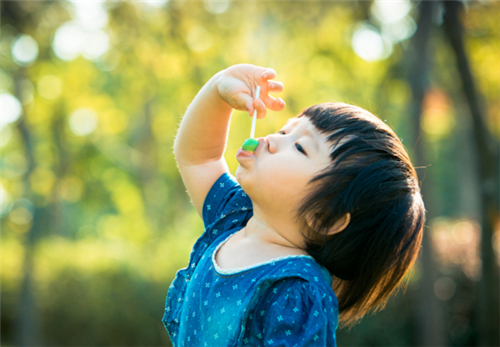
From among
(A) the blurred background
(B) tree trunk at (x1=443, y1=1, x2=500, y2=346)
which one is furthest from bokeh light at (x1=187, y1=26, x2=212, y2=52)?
(B) tree trunk at (x1=443, y1=1, x2=500, y2=346)

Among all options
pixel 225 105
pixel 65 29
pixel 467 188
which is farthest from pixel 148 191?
pixel 467 188

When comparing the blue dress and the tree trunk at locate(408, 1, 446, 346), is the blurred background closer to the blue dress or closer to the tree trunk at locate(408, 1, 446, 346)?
the tree trunk at locate(408, 1, 446, 346)

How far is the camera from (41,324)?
503 centimetres

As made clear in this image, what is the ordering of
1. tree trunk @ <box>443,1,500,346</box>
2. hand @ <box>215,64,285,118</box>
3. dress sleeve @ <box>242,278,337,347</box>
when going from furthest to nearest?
tree trunk @ <box>443,1,500,346</box>
hand @ <box>215,64,285,118</box>
dress sleeve @ <box>242,278,337,347</box>

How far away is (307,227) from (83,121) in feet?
18.7

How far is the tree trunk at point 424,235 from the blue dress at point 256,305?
10.7ft

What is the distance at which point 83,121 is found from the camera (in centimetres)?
617

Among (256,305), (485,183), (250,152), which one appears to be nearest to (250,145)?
(250,152)

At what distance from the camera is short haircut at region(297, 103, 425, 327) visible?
1.05 m

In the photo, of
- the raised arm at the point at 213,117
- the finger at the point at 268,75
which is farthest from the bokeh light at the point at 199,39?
the finger at the point at 268,75

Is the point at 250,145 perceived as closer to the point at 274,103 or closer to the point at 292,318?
the point at 274,103

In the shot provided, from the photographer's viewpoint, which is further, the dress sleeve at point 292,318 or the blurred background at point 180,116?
the blurred background at point 180,116

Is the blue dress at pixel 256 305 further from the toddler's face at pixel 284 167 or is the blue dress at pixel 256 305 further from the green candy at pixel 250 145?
the green candy at pixel 250 145

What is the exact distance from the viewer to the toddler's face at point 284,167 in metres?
1.07
